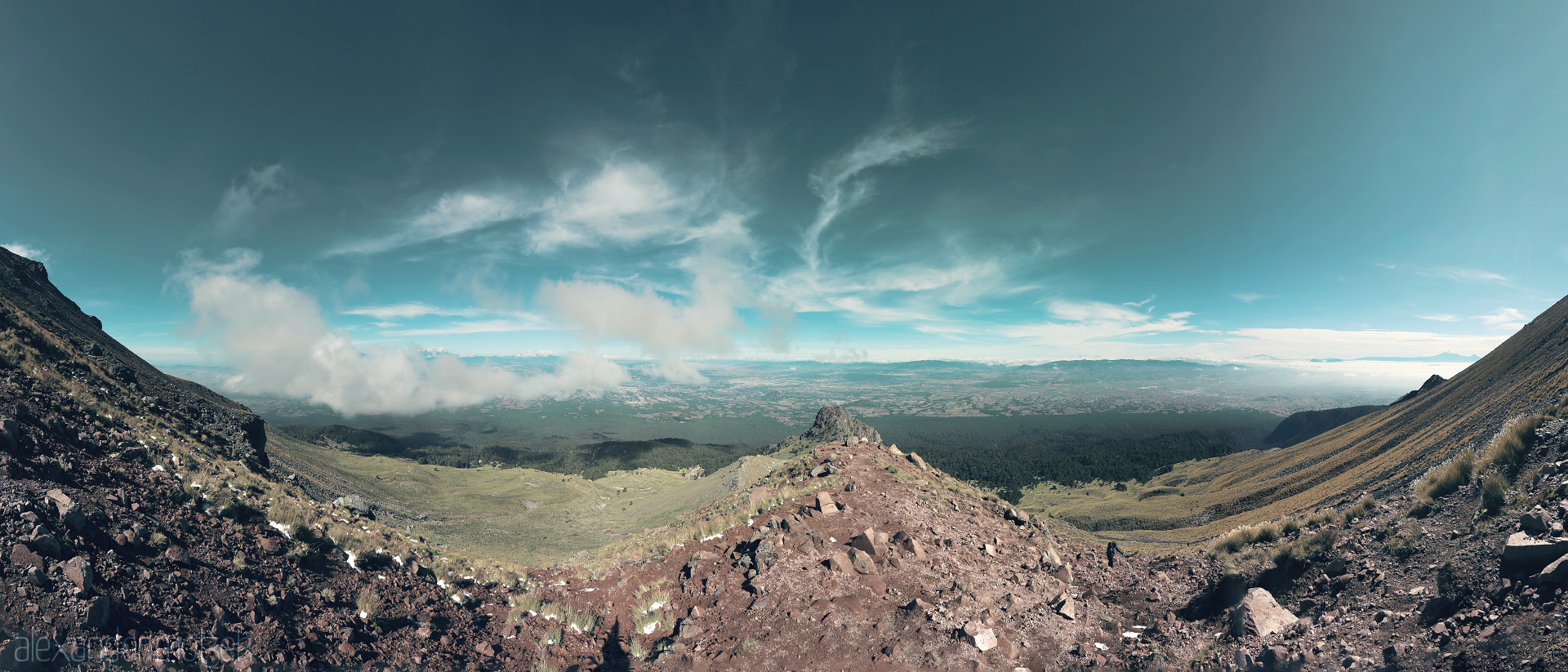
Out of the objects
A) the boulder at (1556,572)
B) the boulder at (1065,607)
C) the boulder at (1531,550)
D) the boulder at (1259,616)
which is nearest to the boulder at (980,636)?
the boulder at (1065,607)

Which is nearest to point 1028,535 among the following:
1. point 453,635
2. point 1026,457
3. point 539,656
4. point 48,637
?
point 539,656

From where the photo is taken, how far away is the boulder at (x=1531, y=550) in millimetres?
5402

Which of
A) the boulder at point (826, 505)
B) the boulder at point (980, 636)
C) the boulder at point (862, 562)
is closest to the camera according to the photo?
the boulder at point (980, 636)

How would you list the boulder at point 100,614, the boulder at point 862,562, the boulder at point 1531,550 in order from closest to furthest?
the boulder at point 100,614
the boulder at point 1531,550
the boulder at point 862,562

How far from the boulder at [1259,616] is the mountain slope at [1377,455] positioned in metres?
9.54

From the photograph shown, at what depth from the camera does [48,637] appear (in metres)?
4.38

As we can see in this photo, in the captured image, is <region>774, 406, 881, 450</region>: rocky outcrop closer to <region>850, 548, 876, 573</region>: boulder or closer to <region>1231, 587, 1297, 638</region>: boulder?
<region>850, 548, 876, 573</region>: boulder

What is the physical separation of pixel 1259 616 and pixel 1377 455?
2999cm

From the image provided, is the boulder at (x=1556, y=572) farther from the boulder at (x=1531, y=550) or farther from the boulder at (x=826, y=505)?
the boulder at (x=826, y=505)

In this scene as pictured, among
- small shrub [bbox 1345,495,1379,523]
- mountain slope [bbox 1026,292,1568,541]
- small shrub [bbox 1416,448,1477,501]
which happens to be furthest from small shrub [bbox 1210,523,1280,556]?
mountain slope [bbox 1026,292,1568,541]

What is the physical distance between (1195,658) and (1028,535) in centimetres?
710

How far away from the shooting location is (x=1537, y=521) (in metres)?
5.86

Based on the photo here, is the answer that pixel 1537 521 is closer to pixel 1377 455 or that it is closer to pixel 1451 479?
pixel 1451 479

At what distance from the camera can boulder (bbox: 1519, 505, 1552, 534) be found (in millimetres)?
5797
